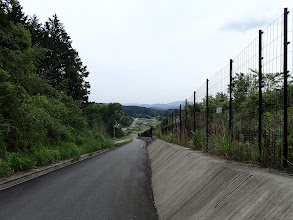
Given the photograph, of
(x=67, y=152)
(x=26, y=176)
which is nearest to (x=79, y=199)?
(x=26, y=176)

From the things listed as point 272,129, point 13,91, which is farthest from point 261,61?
point 13,91

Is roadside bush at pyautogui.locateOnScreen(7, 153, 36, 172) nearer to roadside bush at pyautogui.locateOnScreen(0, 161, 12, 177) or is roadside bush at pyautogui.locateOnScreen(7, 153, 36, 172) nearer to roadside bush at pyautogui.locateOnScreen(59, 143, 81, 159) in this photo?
roadside bush at pyautogui.locateOnScreen(0, 161, 12, 177)

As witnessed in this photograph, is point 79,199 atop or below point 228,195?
below

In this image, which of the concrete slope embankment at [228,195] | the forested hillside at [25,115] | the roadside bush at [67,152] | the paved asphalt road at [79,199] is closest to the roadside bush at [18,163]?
the forested hillside at [25,115]

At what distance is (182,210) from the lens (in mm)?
4125

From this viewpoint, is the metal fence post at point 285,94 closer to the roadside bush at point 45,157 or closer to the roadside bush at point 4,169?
the roadside bush at point 4,169

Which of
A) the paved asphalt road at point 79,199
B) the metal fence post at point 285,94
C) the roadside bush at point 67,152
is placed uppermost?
the metal fence post at point 285,94

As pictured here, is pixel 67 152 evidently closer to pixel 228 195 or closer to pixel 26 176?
pixel 26 176

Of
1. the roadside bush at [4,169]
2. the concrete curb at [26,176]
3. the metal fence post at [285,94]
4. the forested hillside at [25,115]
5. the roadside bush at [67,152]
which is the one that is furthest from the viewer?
the roadside bush at [67,152]

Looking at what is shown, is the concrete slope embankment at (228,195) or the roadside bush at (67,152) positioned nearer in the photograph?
the concrete slope embankment at (228,195)

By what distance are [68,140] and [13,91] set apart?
858 cm

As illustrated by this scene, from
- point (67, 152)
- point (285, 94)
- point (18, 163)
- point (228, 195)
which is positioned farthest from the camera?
point (67, 152)

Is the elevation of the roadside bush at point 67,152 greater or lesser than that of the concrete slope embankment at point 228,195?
lesser

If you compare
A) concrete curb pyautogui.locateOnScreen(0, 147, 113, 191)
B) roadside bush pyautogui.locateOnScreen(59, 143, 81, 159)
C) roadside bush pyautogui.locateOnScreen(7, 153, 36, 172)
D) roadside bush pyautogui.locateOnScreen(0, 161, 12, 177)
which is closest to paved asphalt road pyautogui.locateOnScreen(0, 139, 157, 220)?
concrete curb pyautogui.locateOnScreen(0, 147, 113, 191)
